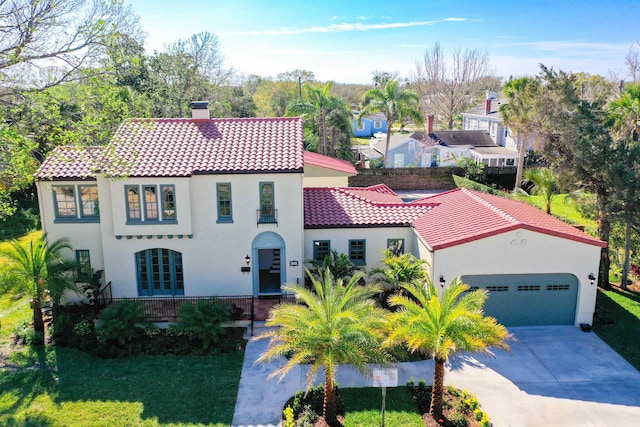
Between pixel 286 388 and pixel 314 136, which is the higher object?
pixel 314 136

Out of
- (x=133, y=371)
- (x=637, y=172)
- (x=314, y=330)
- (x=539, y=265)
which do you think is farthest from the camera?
(x=637, y=172)

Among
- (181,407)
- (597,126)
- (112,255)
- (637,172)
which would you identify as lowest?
(181,407)

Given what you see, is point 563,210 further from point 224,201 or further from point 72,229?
point 72,229

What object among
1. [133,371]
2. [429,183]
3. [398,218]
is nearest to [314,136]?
[429,183]

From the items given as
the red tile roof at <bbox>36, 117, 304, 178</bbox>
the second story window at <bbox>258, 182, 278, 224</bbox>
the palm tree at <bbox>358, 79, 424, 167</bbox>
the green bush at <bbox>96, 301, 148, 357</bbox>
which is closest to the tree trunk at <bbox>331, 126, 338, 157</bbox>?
the palm tree at <bbox>358, 79, 424, 167</bbox>

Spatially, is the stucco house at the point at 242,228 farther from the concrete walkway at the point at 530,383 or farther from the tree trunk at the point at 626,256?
the tree trunk at the point at 626,256

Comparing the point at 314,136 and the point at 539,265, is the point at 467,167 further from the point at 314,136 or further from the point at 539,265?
the point at 539,265

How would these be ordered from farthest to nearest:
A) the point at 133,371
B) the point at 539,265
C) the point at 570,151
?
the point at 570,151
the point at 539,265
the point at 133,371

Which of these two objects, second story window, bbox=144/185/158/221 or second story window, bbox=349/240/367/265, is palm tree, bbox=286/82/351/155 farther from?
second story window, bbox=144/185/158/221
